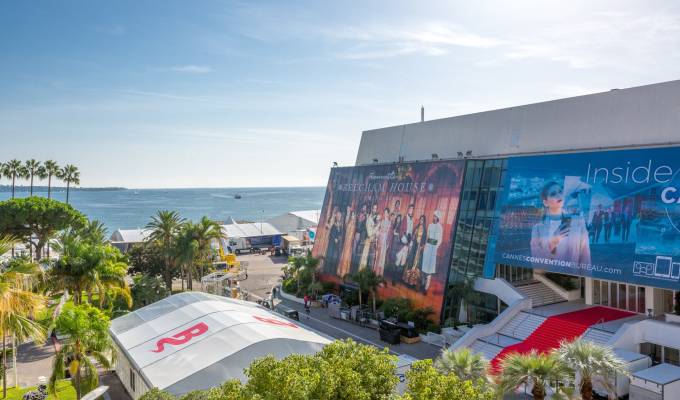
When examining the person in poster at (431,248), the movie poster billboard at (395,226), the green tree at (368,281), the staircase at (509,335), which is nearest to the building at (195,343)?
the staircase at (509,335)

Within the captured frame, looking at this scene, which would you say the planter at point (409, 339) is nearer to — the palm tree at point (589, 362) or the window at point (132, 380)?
the palm tree at point (589, 362)

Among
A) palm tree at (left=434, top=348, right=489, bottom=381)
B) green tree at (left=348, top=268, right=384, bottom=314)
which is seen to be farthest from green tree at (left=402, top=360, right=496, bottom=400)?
green tree at (left=348, top=268, right=384, bottom=314)

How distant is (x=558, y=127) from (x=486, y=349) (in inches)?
582

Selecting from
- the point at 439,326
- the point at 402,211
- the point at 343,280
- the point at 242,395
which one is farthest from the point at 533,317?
the point at 242,395

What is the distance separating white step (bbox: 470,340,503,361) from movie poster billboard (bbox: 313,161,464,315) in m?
5.27

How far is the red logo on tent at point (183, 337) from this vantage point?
72.1ft

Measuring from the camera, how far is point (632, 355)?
2314 cm

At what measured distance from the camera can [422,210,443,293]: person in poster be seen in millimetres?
35341

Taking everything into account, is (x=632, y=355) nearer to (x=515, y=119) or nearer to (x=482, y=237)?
(x=482, y=237)

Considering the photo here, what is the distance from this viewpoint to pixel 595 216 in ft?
91.1

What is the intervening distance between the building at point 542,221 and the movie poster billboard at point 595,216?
0.06m

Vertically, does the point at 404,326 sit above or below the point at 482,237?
below

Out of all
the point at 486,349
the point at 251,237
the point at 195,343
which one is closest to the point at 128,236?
the point at 251,237

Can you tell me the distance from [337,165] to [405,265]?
1544cm
